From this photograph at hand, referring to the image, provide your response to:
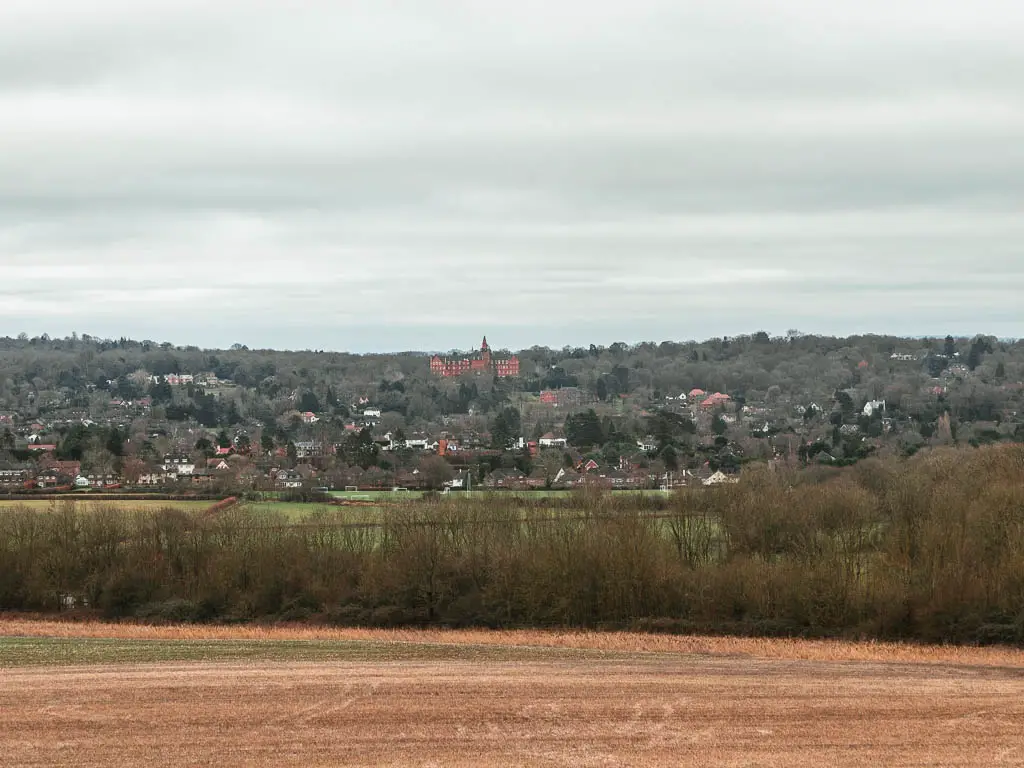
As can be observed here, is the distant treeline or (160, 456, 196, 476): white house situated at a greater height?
(160, 456, 196, 476): white house

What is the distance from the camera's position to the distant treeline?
3862 cm

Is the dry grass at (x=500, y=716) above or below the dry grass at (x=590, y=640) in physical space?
above

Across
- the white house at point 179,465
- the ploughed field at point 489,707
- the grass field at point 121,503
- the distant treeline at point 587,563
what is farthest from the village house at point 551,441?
the ploughed field at point 489,707

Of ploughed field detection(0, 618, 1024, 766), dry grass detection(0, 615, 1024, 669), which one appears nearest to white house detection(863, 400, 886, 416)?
dry grass detection(0, 615, 1024, 669)

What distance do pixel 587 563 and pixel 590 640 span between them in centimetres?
586

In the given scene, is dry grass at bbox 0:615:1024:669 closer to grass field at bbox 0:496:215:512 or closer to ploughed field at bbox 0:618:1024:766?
ploughed field at bbox 0:618:1024:766

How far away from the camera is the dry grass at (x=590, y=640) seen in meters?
32.7

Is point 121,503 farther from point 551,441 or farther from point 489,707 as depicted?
point 551,441

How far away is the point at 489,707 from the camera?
22656 mm

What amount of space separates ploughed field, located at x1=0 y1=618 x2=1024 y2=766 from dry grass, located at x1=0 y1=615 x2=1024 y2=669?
0.95 m

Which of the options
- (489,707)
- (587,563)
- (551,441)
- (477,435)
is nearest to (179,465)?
(551,441)

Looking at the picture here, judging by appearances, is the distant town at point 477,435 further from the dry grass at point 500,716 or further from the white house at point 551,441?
the dry grass at point 500,716

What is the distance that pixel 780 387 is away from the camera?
651 ft

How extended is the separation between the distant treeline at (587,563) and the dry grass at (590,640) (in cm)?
177
